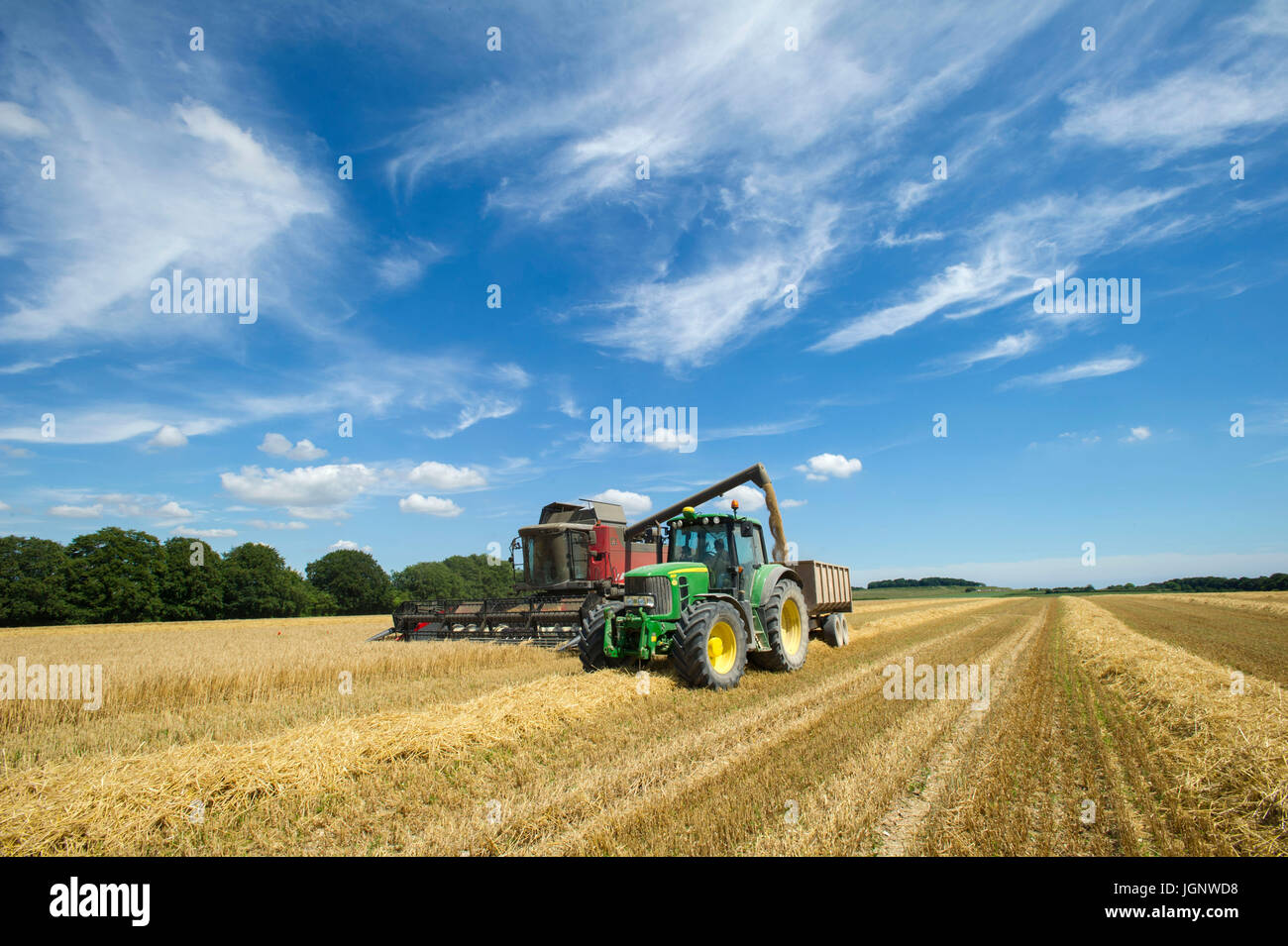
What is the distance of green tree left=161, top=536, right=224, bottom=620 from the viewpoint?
41.6 metres

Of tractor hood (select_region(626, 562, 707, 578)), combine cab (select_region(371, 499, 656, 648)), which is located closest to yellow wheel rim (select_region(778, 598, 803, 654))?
tractor hood (select_region(626, 562, 707, 578))

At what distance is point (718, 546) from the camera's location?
10.1 meters

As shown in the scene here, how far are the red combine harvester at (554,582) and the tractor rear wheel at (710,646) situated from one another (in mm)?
4837

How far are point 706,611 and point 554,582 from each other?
813 cm

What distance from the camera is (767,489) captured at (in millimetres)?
12820

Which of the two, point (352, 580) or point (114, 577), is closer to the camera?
point (114, 577)

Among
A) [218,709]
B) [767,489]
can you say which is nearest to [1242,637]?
[767,489]

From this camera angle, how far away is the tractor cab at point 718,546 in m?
9.88

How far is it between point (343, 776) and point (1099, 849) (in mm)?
5027

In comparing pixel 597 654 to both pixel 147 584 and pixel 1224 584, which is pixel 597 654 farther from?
pixel 1224 584

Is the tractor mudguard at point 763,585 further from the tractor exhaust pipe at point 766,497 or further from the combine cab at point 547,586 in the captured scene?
the combine cab at point 547,586

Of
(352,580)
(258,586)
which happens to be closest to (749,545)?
(258,586)

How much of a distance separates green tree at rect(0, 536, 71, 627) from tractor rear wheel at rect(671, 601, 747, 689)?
4526 centimetres
